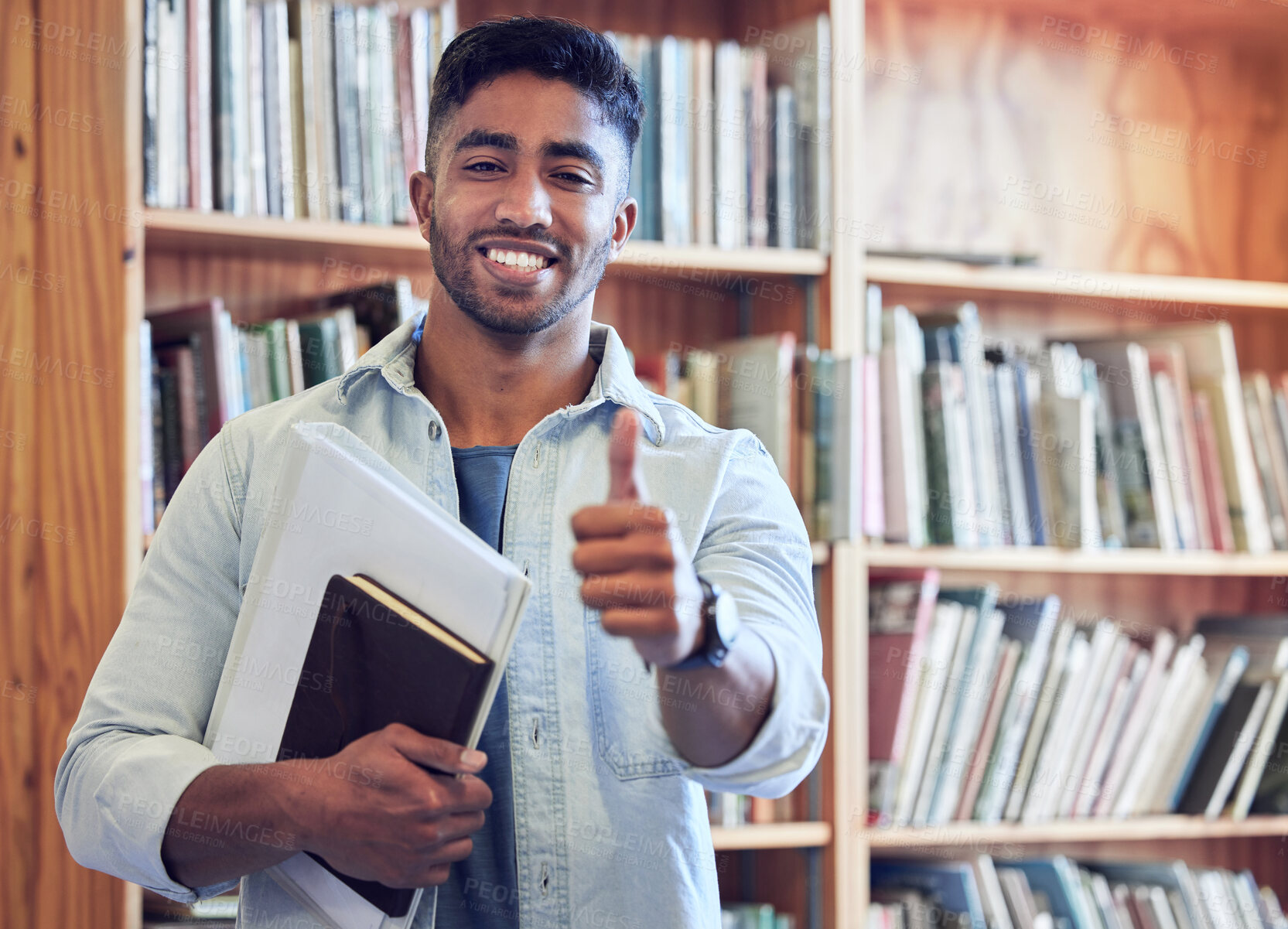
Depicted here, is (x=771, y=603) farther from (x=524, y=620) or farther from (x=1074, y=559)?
(x=1074, y=559)

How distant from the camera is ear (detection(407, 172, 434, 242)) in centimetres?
123

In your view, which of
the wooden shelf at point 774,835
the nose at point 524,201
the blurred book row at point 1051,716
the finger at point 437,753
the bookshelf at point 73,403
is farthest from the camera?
the blurred book row at point 1051,716

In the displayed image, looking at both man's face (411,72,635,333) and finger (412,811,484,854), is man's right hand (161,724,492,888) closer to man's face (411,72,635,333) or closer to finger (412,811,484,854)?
finger (412,811,484,854)

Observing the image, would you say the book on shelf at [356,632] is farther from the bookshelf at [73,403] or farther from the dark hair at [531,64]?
the bookshelf at [73,403]

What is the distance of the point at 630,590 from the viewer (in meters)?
0.73

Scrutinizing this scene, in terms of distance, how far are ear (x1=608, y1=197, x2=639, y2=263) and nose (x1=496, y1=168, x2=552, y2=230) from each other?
0.14 metres

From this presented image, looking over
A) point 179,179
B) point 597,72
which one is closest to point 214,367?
point 179,179

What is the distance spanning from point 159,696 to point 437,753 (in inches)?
Result: 11.7

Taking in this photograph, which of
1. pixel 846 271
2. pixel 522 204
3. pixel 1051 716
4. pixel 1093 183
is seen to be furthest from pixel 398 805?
pixel 1093 183

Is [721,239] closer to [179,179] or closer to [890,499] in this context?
[890,499]

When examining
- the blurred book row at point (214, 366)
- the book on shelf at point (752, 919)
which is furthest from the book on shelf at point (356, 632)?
the book on shelf at point (752, 919)

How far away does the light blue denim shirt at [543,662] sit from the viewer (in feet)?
3.12

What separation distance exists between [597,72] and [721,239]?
0.61 m

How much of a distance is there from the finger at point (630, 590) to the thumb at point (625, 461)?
5cm
